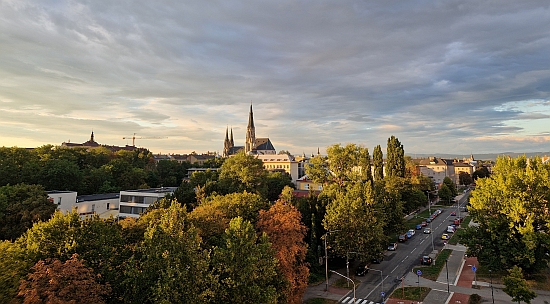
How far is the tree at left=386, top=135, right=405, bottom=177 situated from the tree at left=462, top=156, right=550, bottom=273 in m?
43.3

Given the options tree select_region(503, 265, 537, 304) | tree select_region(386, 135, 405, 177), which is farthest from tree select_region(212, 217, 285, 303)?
tree select_region(386, 135, 405, 177)

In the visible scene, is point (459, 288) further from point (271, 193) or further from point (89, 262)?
point (271, 193)

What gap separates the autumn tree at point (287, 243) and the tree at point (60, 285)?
16063 millimetres

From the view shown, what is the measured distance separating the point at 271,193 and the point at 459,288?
2116 inches

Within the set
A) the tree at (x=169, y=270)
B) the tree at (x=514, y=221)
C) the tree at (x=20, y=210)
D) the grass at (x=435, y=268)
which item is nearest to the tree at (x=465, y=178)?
the grass at (x=435, y=268)

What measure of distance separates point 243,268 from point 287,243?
9259 mm

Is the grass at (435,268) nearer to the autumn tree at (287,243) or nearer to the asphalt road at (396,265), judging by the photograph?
the asphalt road at (396,265)

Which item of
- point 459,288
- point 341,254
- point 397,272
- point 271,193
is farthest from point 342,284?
point 271,193

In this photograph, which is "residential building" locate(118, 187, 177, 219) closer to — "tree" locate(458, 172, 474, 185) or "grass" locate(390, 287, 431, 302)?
"grass" locate(390, 287, 431, 302)

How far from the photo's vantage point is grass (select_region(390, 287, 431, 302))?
3550cm

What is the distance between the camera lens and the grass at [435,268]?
1649 inches

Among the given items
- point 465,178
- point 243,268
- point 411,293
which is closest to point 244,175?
point 411,293

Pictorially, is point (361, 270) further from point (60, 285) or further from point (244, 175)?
point (60, 285)

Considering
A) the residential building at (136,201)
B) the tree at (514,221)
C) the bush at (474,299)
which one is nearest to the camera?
the bush at (474,299)
